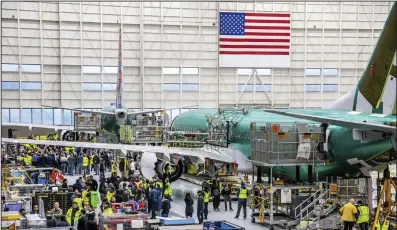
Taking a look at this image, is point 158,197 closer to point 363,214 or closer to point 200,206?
point 200,206

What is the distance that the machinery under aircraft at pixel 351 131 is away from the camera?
1415 centimetres

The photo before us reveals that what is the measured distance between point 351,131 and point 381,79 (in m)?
3.08

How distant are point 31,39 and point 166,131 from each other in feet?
63.0

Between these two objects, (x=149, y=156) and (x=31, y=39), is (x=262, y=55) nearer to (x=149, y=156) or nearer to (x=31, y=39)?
(x=149, y=156)

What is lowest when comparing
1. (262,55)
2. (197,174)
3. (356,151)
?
(197,174)

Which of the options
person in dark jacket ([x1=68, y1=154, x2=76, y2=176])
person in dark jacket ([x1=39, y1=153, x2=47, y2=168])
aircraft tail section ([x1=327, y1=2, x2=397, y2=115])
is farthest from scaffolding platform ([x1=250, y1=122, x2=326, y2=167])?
person in dark jacket ([x1=68, y1=154, x2=76, y2=176])

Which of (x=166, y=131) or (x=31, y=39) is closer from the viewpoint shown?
(x=166, y=131)

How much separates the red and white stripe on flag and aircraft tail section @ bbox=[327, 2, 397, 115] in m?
15.7

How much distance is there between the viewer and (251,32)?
111ft

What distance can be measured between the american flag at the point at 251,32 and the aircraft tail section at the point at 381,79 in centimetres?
1572

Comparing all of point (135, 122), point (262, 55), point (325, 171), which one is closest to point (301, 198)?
point (325, 171)

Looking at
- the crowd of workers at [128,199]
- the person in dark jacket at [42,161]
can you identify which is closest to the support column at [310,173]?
the crowd of workers at [128,199]

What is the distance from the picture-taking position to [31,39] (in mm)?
49000

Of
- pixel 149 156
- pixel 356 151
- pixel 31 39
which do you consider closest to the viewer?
pixel 356 151
